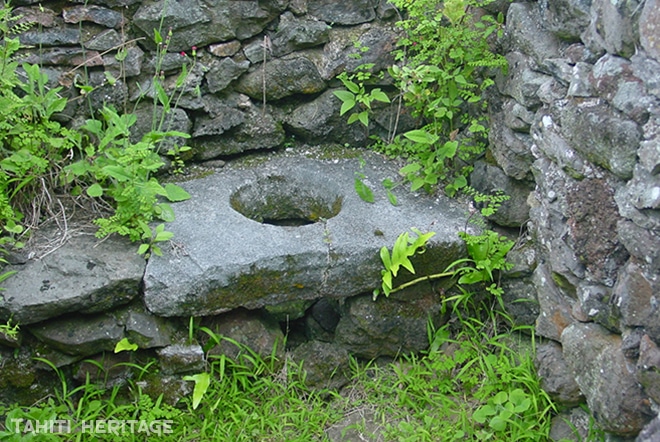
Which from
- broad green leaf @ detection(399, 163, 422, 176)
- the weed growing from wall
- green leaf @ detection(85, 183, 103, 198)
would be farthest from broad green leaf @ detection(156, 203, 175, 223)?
broad green leaf @ detection(399, 163, 422, 176)

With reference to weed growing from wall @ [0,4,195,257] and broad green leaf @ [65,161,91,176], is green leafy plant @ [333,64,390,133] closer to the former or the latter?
weed growing from wall @ [0,4,195,257]

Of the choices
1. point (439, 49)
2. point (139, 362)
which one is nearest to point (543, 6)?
point (439, 49)

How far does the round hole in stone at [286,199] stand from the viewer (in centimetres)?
359

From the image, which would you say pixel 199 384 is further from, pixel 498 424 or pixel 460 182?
pixel 460 182

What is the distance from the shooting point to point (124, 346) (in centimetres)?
291

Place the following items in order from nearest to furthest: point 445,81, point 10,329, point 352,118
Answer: point 10,329 → point 445,81 → point 352,118

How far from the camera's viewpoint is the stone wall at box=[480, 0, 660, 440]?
2.11 meters

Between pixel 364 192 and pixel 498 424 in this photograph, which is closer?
pixel 498 424

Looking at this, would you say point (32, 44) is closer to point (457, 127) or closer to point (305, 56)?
point (305, 56)

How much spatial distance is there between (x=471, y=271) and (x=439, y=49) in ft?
3.47

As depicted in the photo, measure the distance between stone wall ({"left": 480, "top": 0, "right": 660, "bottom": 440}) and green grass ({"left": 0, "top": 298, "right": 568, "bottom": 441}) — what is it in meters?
0.24

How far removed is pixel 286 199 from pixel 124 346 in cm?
117

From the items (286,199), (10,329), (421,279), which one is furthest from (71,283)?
(421,279)

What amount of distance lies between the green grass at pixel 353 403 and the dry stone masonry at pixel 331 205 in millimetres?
110
